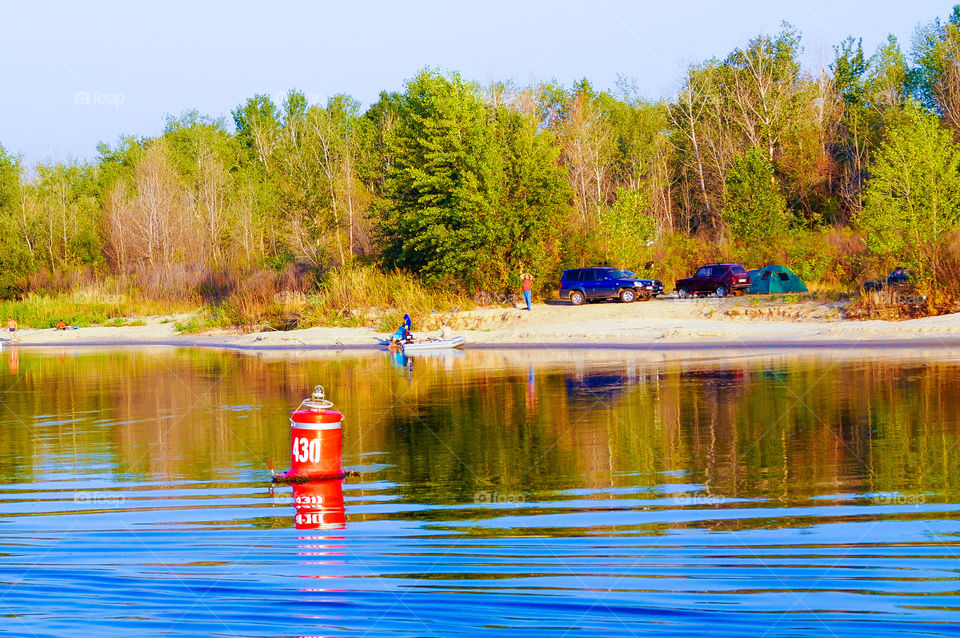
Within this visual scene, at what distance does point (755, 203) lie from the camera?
1937 inches

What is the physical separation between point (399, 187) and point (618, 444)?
37683 mm

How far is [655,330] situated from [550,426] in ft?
69.7

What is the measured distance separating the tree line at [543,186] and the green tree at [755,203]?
0.10 meters

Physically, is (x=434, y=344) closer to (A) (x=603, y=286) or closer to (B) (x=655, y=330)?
(B) (x=655, y=330)

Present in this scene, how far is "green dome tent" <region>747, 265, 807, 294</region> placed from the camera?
4412 cm

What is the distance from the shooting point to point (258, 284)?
5484cm

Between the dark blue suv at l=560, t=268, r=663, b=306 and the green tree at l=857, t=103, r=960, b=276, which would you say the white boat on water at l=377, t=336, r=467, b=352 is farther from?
the green tree at l=857, t=103, r=960, b=276

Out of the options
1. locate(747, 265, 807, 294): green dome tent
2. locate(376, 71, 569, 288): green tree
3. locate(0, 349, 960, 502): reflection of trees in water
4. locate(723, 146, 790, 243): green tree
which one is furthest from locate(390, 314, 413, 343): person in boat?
locate(723, 146, 790, 243): green tree

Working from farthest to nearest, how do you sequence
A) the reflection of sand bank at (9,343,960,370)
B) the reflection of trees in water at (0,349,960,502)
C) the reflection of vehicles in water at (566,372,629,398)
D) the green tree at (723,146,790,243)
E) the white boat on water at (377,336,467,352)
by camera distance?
1. the green tree at (723,146,790,243)
2. the white boat on water at (377,336,467,352)
3. the reflection of sand bank at (9,343,960,370)
4. the reflection of vehicles in water at (566,372,629,398)
5. the reflection of trees in water at (0,349,960,502)

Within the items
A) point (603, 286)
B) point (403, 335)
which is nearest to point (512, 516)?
point (403, 335)

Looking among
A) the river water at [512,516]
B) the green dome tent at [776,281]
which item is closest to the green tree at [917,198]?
the green dome tent at [776,281]

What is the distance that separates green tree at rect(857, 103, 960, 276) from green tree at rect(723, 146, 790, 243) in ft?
40.6

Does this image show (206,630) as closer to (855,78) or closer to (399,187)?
(399,187)

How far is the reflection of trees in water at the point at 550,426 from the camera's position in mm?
12734
